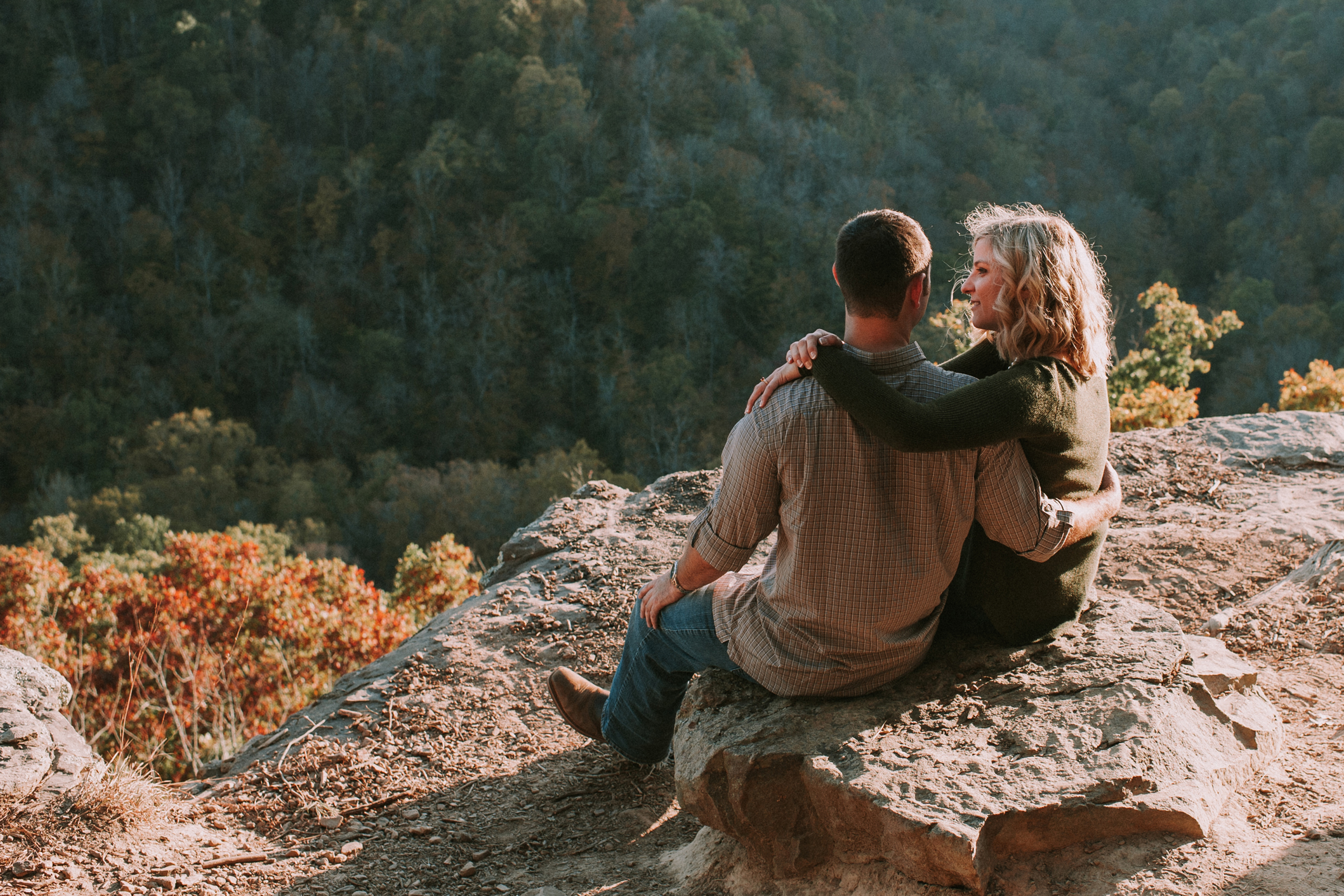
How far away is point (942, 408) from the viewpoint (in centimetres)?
184

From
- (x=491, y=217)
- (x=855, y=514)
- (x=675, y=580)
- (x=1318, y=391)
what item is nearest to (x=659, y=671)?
(x=675, y=580)

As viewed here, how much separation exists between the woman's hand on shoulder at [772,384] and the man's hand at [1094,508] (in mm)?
624

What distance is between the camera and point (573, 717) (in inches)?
112

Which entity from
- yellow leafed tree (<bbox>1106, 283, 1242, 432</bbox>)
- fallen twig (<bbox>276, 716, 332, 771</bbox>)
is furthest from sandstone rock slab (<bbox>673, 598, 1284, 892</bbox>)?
yellow leafed tree (<bbox>1106, 283, 1242, 432</bbox>)

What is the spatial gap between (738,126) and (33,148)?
24449 millimetres

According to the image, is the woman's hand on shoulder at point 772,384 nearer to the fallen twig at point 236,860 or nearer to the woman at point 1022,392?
the woman at point 1022,392

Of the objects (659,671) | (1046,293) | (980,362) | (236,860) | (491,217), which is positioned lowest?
(236,860)

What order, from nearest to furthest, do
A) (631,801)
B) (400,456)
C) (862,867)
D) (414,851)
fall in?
(862,867) < (414,851) < (631,801) < (400,456)

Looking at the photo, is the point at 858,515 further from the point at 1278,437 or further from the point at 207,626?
the point at 207,626

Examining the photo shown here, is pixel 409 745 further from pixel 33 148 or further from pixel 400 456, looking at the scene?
pixel 33 148

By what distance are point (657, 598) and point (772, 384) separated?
0.63m

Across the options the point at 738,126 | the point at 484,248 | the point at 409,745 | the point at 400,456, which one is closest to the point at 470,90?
the point at 484,248

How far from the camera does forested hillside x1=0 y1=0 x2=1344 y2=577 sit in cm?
3088

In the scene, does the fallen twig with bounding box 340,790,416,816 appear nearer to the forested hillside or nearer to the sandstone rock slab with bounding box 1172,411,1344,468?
the sandstone rock slab with bounding box 1172,411,1344,468
